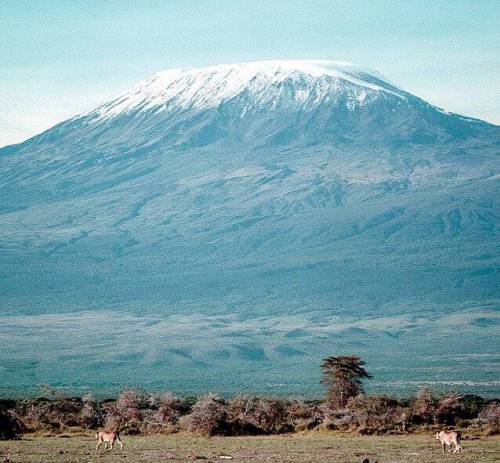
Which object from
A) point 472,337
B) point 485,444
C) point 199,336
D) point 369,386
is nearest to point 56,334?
point 199,336

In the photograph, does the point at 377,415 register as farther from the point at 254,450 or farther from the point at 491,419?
the point at 254,450

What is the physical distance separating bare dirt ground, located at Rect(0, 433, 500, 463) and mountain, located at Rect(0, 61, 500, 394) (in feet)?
118

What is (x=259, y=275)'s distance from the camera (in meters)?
147

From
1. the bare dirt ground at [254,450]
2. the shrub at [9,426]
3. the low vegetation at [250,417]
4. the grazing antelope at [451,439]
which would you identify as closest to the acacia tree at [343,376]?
the low vegetation at [250,417]

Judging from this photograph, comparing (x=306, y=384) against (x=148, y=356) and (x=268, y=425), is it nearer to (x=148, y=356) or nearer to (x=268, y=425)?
(x=148, y=356)

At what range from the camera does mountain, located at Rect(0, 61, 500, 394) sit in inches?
3593

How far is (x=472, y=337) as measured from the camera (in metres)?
106

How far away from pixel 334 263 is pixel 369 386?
268ft

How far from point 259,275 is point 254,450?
394 feet

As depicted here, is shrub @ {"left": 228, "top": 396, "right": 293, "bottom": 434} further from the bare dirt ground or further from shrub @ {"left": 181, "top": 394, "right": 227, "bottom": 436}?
the bare dirt ground

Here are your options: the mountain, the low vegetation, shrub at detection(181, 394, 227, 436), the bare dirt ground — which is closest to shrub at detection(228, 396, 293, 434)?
the low vegetation

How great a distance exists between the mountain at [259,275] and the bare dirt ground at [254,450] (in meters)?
36.1

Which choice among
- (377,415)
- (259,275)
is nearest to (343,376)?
(377,415)

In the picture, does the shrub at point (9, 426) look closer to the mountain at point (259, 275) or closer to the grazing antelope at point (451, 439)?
the grazing antelope at point (451, 439)
